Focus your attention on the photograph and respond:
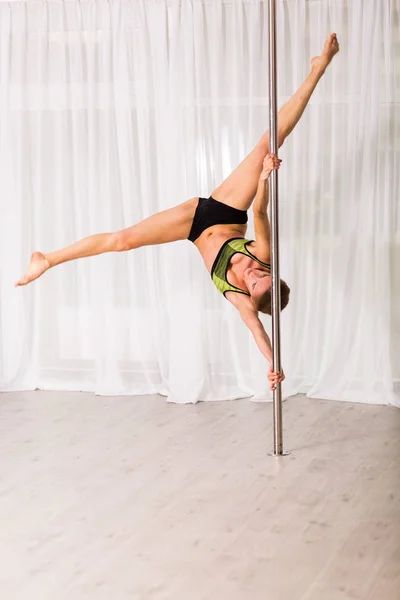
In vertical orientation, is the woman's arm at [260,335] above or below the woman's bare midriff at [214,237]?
below

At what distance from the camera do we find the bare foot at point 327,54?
4848 millimetres

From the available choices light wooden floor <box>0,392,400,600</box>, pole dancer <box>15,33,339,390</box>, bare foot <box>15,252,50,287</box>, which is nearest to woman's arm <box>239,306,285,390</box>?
pole dancer <box>15,33,339,390</box>

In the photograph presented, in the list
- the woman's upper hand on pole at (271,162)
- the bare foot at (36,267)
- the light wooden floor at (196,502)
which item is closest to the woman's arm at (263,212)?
the woman's upper hand on pole at (271,162)

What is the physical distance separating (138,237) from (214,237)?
43cm

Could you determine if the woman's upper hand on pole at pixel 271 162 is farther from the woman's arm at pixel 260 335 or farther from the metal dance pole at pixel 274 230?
the woman's arm at pixel 260 335

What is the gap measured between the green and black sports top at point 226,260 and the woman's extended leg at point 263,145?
7.9 inches

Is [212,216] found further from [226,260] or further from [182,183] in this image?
[182,183]

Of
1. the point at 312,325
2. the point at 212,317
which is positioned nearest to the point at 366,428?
the point at 312,325

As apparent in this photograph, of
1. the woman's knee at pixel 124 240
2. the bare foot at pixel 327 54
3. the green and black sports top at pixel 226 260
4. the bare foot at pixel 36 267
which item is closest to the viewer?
the bare foot at pixel 327 54

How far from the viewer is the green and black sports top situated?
16.5 ft

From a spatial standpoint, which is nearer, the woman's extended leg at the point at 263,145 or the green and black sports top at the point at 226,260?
the woman's extended leg at the point at 263,145

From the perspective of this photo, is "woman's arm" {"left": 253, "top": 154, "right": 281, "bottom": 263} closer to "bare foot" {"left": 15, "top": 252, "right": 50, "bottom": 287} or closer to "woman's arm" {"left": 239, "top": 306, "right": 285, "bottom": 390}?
"woman's arm" {"left": 239, "top": 306, "right": 285, "bottom": 390}

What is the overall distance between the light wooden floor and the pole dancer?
604mm

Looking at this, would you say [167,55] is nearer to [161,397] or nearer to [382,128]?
[382,128]
